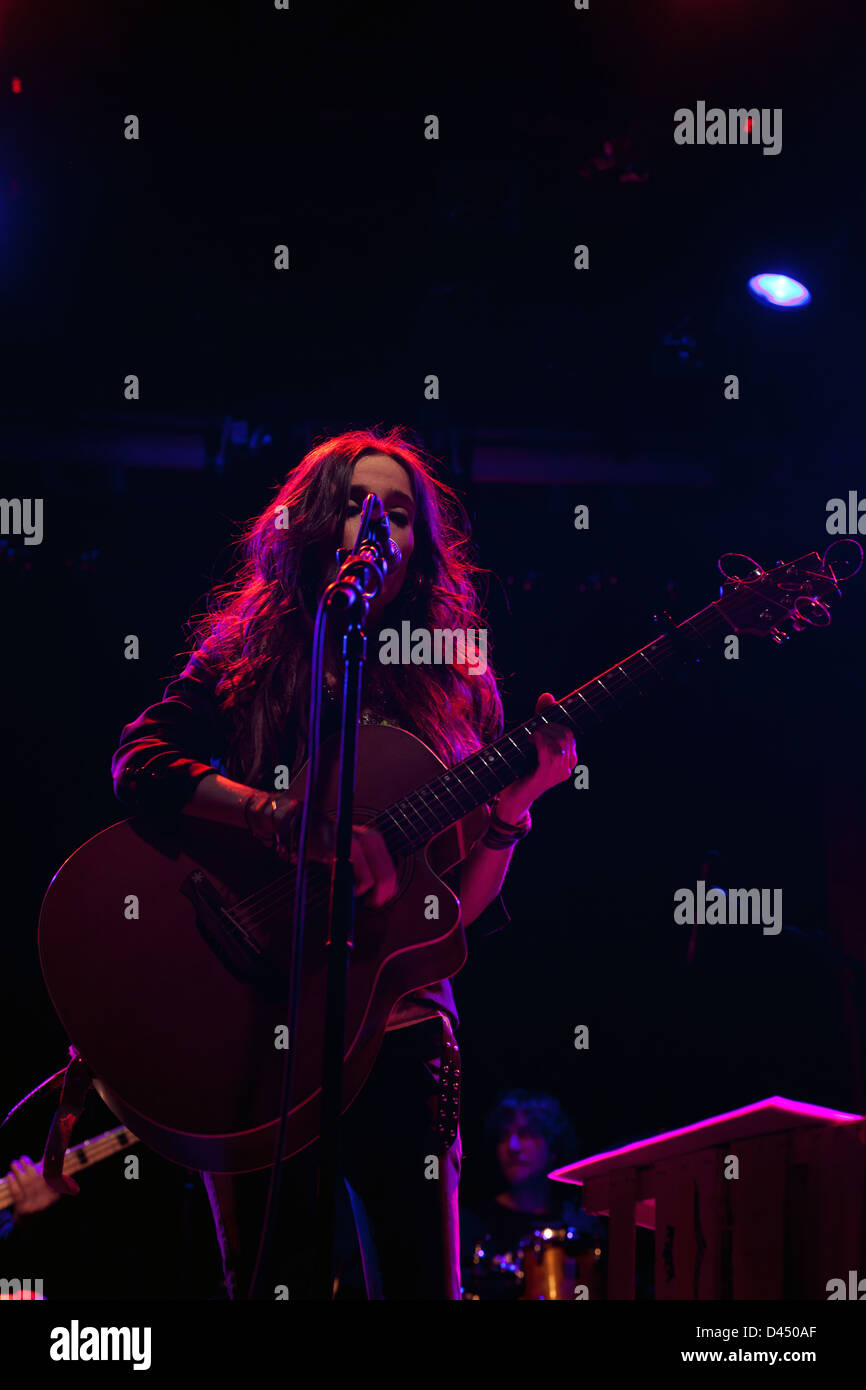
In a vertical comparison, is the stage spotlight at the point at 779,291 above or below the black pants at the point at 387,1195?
above

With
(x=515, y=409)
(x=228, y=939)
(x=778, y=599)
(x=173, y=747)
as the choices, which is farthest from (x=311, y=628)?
(x=515, y=409)

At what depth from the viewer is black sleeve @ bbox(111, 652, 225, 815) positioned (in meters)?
2.48

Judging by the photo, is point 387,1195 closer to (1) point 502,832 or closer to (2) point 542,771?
(1) point 502,832

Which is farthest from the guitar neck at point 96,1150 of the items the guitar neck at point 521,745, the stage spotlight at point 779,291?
the stage spotlight at point 779,291

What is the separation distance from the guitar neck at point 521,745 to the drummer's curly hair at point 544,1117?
250cm

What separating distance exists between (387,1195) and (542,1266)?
248 cm

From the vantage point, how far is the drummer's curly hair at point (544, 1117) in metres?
4.46

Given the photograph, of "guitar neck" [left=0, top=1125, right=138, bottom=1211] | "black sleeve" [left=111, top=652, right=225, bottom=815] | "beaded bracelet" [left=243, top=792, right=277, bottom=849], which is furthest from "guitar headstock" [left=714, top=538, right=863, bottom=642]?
"guitar neck" [left=0, top=1125, right=138, bottom=1211]

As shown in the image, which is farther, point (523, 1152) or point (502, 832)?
point (523, 1152)

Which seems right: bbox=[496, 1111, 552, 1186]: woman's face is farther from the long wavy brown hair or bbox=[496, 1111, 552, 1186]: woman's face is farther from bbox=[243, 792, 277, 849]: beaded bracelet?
bbox=[243, 792, 277, 849]: beaded bracelet

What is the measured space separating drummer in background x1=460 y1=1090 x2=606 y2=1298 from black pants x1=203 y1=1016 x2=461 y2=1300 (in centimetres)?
234

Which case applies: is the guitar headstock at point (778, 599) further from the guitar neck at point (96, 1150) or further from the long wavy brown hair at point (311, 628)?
the guitar neck at point (96, 1150)

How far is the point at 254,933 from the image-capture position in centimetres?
238

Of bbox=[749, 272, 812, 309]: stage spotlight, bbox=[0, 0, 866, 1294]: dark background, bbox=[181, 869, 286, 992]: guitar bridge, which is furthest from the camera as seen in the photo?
bbox=[749, 272, 812, 309]: stage spotlight
